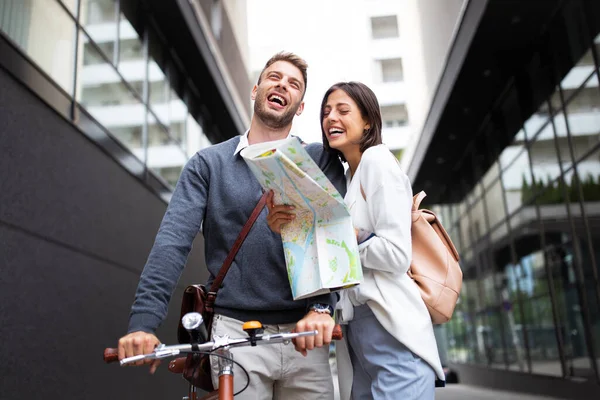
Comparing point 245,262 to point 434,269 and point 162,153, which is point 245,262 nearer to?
point 434,269

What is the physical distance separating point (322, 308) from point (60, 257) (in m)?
4.51

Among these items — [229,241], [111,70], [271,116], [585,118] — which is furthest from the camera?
[585,118]

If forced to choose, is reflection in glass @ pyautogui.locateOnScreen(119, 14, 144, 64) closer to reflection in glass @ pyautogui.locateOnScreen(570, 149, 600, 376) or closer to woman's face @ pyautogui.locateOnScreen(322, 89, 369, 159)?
woman's face @ pyautogui.locateOnScreen(322, 89, 369, 159)

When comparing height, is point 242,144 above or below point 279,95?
below

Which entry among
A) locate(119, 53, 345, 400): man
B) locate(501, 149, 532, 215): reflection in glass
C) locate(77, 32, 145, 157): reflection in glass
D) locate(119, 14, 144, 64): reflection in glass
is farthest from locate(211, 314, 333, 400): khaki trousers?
locate(501, 149, 532, 215): reflection in glass

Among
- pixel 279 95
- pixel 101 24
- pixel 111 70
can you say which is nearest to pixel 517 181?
pixel 111 70

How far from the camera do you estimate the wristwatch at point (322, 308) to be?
84.3 inches

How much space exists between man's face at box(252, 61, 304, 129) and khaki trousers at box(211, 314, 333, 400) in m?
0.92

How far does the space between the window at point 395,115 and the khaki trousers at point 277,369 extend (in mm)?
36138

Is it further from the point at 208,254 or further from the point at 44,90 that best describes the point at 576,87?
the point at 208,254

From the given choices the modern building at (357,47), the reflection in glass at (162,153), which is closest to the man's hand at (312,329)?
the reflection in glass at (162,153)

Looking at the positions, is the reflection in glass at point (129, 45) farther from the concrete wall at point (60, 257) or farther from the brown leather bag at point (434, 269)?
the brown leather bag at point (434, 269)

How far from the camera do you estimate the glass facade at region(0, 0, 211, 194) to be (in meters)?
5.99

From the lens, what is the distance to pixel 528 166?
42.0ft
